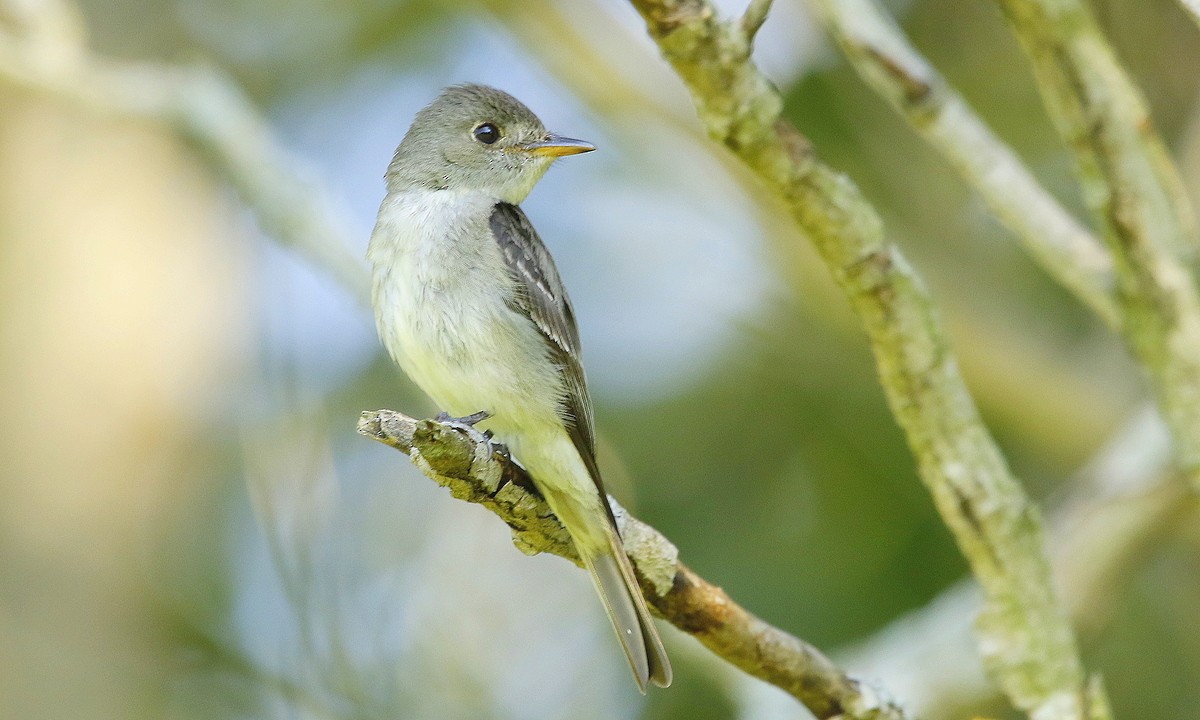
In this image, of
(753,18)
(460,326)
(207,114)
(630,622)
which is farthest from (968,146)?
(207,114)

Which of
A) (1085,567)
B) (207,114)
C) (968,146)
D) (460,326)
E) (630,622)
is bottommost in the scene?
(1085,567)

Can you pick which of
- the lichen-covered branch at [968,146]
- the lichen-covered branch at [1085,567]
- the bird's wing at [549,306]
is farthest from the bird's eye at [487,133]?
the lichen-covered branch at [1085,567]

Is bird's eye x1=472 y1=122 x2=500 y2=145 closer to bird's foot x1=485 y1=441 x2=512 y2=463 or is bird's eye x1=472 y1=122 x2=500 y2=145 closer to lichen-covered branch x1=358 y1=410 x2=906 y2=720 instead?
bird's foot x1=485 y1=441 x2=512 y2=463

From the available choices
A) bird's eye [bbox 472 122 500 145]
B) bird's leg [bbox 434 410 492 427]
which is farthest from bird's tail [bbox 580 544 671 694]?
bird's eye [bbox 472 122 500 145]

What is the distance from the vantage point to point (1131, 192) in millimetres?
3775

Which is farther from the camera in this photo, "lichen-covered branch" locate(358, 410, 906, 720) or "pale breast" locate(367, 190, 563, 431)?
"pale breast" locate(367, 190, 563, 431)

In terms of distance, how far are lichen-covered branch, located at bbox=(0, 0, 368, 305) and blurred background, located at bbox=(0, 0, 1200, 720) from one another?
0.03 meters

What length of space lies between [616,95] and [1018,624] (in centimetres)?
391

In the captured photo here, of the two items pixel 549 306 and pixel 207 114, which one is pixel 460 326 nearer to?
pixel 549 306

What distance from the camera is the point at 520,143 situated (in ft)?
16.4

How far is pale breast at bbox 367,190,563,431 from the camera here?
391 cm

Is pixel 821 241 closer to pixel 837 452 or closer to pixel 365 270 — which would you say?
pixel 365 270

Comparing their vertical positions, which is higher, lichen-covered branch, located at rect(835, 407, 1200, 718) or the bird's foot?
the bird's foot

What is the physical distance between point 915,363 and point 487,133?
215 cm
